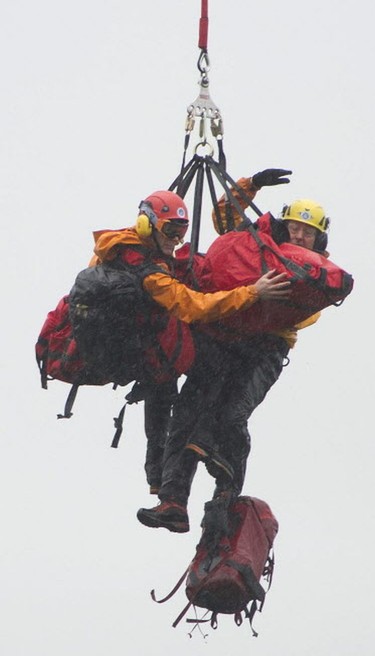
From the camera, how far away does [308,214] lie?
53.3ft

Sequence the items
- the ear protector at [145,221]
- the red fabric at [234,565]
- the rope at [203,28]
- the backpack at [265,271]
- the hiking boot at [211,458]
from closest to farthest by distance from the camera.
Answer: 1. the ear protector at [145,221]
2. the backpack at [265,271]
3. the hiking boot at [211,458]
4. the red fabric at [234,565]
5. the rope at [203,28]

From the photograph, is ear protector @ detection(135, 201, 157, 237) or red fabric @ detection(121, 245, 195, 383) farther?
red fabric @ detection(121, 245, 195, 383)

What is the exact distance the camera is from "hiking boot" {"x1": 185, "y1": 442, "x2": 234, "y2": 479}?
1625cm

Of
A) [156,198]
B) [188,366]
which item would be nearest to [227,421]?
[188,366]

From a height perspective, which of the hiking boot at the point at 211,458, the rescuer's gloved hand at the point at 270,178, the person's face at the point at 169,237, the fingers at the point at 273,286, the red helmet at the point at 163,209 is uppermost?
the rescuer's gloved hand at the point at 270,178

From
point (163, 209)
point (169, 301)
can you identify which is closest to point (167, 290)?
point (169, 301)

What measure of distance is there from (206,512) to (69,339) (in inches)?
67.0

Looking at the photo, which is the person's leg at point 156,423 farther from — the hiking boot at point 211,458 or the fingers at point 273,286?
the fingers at point 273,286

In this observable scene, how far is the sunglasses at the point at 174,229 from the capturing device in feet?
52.1

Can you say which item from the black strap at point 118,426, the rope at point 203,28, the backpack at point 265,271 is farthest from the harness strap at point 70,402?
the rope at point 203,28

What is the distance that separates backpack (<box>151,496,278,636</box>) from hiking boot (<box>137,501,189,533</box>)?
28 cm

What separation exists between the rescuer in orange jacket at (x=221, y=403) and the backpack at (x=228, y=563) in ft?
0.98

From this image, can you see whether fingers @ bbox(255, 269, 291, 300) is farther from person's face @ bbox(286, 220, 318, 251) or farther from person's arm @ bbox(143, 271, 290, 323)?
person's face @ bbox(286, 220, 318, 251)

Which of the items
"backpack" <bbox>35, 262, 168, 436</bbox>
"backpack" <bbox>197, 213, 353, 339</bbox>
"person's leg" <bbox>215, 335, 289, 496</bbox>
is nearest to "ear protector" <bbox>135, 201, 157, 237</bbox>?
"backpack" <bbox>35, 262, 168, 436</bbox>
